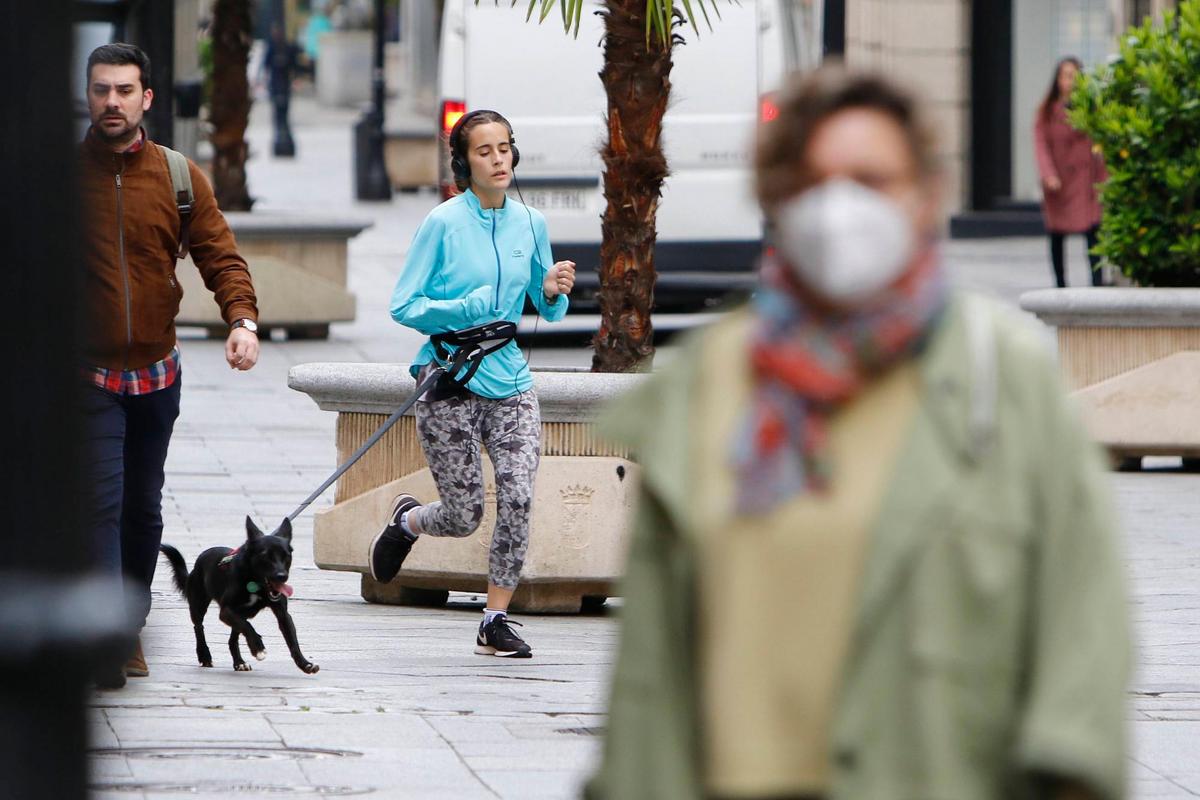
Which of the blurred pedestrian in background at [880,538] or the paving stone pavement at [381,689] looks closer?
the blurred pedestrian in background at [880,538]

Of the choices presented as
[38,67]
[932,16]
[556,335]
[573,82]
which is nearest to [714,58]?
[573,82]

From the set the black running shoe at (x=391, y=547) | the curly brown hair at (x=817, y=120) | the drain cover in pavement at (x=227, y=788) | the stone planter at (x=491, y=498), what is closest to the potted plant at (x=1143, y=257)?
the stone planter at (x=491, y=498)

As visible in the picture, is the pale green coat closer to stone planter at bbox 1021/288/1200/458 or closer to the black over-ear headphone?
the black over-ear headphone

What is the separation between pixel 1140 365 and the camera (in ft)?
37.8

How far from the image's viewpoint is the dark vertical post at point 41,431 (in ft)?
5.81

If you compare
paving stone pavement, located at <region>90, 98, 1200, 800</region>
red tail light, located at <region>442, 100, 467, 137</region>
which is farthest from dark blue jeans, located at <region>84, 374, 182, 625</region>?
red tail light, located at <region>442, 100, 467, 137</region>

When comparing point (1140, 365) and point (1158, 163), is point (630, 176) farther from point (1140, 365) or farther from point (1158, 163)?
point (1158, 163)

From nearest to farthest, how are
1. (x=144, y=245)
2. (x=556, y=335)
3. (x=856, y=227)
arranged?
(x=856, y=227) → (x=144, y=245) → (x=556, y=335)

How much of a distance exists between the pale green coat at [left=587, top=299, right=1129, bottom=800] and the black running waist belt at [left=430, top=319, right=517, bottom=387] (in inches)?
180

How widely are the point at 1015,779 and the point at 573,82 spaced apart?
41.3ft

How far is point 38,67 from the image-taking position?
178 centimetres

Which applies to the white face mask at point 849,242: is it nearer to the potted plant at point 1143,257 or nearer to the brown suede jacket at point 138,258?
the brown suede jacket at point 138,258

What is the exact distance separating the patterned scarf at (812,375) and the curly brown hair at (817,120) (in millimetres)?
149

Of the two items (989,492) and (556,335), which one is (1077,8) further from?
(989,492)
